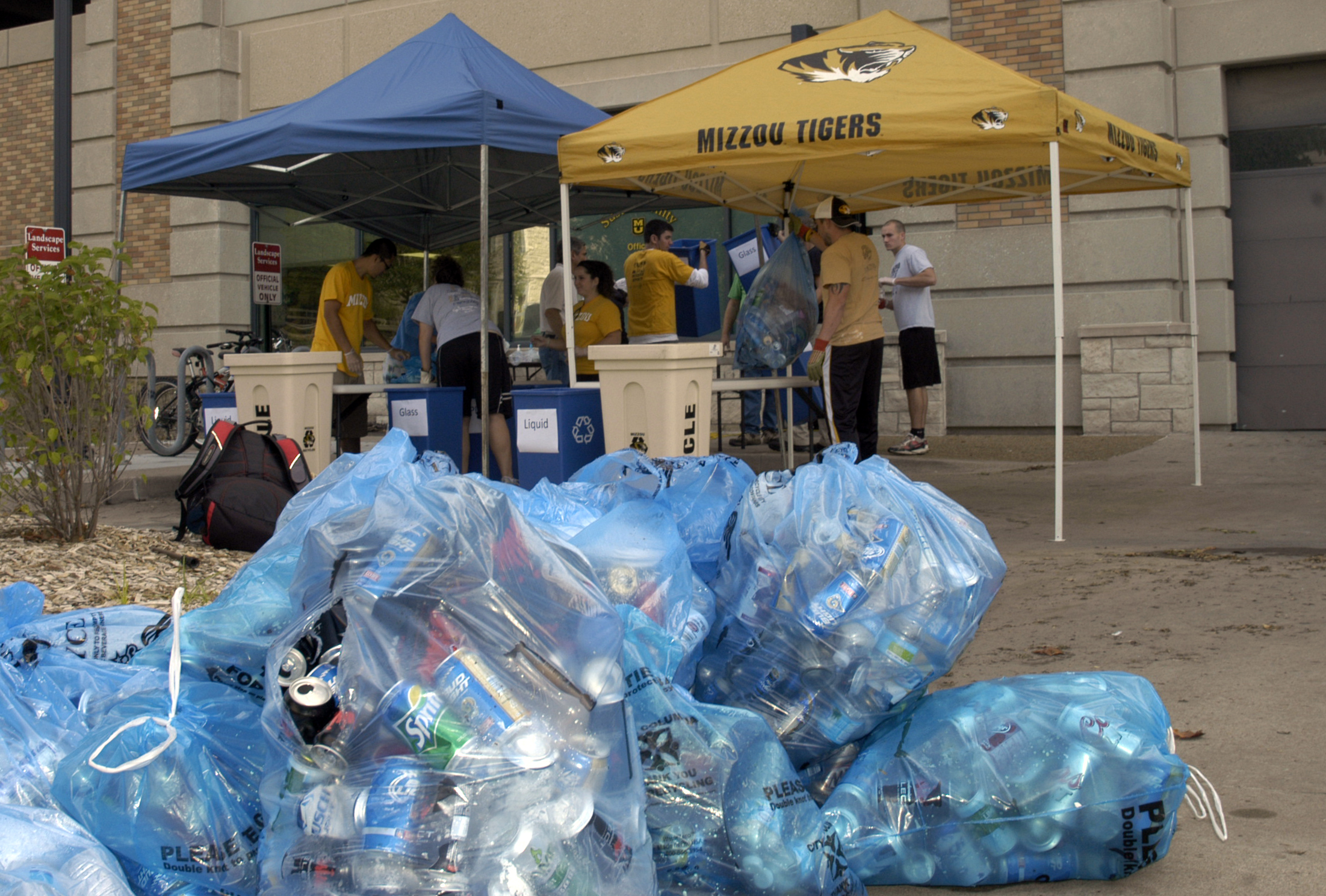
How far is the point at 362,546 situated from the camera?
7.65 feet

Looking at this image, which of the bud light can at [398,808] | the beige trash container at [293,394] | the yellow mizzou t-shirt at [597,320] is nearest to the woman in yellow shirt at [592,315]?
the yellow mizzou t-shirt at [597,320]

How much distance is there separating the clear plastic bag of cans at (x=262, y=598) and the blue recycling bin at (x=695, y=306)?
8543mm

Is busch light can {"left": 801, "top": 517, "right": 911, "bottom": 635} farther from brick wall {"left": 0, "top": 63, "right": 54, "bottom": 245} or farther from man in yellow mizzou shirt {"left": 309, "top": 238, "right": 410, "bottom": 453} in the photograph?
brick wall {"left": 0, "top": 63, "right": 54, "bottom": 245}

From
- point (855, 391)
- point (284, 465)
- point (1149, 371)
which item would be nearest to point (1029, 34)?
point (1149, 371)

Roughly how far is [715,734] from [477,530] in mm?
660

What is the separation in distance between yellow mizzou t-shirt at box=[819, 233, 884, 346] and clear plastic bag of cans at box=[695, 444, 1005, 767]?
180 inches

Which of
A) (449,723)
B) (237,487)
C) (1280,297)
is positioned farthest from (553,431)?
(1280,297)

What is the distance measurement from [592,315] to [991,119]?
3.59 metres

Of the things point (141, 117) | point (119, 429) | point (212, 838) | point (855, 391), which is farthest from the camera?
point (141, 117)

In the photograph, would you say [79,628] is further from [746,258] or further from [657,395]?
[746,258]

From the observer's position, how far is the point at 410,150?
8.60 m

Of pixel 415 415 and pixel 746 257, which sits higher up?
pixel 746 257

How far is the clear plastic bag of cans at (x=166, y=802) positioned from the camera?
2.18 metres

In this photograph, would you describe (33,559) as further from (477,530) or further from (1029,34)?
(1029,34)
